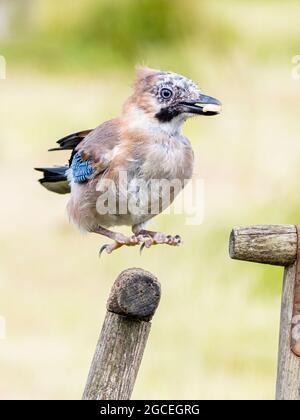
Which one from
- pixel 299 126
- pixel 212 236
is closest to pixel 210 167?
pixel 299 126

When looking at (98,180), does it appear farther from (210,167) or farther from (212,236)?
(210,167)

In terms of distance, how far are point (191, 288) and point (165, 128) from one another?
5.99 feet

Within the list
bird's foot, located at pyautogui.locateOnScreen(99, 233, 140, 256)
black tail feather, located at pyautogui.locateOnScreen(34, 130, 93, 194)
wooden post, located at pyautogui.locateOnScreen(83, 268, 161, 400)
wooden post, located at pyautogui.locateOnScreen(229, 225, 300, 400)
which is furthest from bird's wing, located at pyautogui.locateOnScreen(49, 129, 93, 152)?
wooden post, located at pyautogui.locateOnScreen(229, 225, 300, 400)

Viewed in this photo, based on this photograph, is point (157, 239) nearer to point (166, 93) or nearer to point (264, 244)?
point (166, 93)

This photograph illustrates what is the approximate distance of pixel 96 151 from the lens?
2.89 meters

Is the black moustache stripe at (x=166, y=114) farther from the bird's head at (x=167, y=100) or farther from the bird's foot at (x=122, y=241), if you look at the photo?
the bird's foot at (x=122, y=241)

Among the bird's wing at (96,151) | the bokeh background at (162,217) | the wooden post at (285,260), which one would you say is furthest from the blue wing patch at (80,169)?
the bokeh background at (162,217)

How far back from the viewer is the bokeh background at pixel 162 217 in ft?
15.2

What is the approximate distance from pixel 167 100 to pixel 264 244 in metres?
0.66

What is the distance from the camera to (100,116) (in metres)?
6.15

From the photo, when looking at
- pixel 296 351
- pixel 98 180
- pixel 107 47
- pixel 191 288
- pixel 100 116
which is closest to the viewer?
pixel 296 351

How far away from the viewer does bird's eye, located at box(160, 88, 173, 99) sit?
2.85 metres

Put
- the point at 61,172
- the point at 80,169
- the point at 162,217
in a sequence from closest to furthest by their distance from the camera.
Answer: the point at 80,169 → the point at 61,172 → the point at 162,217

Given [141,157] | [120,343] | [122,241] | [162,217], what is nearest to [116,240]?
[122,241]
